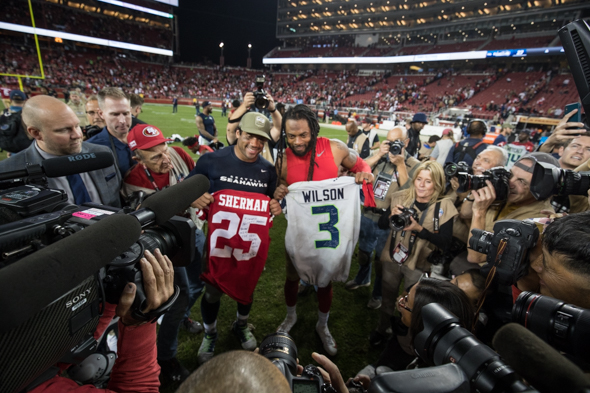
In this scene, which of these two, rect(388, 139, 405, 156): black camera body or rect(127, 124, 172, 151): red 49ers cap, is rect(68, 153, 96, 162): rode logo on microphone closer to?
rect(127, 124, 172, 151): red 49ers cap

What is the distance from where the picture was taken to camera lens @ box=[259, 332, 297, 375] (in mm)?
995

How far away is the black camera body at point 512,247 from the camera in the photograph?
4.54 feet

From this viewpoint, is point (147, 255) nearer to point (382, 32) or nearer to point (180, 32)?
point (382, 32)

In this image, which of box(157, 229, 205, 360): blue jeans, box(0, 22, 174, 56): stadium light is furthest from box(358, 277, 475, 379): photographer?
box(0, 22, 174, 56): stadium light

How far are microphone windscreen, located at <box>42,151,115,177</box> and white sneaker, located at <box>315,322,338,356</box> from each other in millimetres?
2416

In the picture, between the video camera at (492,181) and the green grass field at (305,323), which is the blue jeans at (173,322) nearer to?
the green grass field at (305,323)

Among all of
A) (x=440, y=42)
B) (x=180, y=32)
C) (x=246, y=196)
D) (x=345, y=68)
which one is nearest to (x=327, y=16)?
(x=345, y=68)

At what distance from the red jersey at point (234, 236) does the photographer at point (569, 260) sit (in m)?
1.85

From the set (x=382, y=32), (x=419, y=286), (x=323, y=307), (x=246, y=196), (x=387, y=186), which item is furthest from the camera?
(x=382, y=32)

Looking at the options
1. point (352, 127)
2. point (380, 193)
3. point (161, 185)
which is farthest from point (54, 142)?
point (352, 127)

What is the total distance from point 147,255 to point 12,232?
1.21 ft

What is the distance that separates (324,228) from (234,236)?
2.87ft

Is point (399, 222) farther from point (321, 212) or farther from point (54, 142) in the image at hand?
point (54, 142)

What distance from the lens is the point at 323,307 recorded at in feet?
9.12
